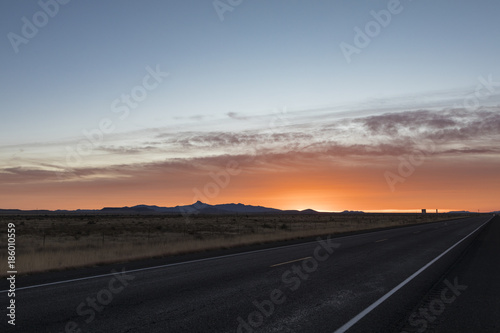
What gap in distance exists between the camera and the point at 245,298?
8.38 meters

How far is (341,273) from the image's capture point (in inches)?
466

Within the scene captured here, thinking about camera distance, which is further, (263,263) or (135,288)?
(263,263)

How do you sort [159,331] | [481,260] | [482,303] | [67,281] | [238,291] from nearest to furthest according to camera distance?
Answer: [159,331] < [482,303] < [238,291] < [67,281] < [481,260]

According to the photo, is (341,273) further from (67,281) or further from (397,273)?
(67,281)

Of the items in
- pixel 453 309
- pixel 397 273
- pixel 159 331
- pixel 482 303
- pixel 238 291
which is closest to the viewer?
pixel 159 331

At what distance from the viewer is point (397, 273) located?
11992 mm

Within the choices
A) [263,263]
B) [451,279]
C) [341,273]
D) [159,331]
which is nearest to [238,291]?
[159,331]

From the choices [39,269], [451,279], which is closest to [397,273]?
[451,279]

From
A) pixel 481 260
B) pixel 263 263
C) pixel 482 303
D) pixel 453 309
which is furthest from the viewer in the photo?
pixel 481 260

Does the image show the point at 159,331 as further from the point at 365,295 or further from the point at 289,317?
the point at 365,295

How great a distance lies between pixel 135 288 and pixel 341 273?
600 centimetres

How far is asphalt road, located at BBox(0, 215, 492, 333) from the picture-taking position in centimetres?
650

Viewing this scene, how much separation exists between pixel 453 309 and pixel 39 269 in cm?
1185

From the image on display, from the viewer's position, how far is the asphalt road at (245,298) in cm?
650
